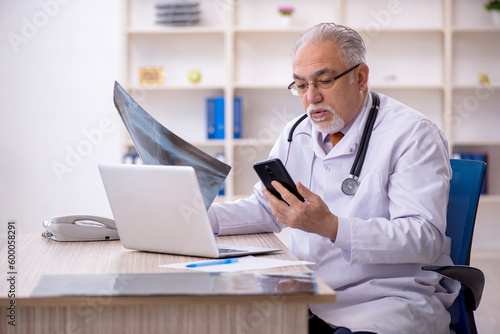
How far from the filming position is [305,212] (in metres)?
1.35

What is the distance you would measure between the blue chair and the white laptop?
51 cm

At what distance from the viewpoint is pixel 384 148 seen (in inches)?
63.1

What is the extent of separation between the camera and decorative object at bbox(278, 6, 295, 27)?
4.39m

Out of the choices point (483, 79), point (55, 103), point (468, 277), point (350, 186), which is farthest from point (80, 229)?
point (483, 79)

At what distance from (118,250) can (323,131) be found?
2.15ft

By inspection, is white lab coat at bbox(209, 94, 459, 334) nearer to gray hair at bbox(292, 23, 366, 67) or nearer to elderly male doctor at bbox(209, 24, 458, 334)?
elderly male doctor at bbox(209, 24, 458, 334)

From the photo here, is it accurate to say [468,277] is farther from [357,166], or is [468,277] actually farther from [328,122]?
[328,122]

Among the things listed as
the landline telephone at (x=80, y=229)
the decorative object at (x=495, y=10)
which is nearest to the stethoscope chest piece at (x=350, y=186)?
the landline telephone at (x=80, y=229)

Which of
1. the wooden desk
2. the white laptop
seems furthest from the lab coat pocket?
the wooden desk

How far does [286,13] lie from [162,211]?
129 inches

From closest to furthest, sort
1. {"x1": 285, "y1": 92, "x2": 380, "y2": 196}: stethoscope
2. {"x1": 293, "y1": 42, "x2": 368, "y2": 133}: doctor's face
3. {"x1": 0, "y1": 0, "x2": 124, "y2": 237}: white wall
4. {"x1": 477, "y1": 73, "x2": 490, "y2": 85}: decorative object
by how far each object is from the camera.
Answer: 1. {"x1": 285, "y1": 92, "x2": 380, "y2": 196}: stethoscope
2. {"x1": 293, "y1": 42, "x2": 368, "y2": 133}: doctor's face
3. {"x1": 477, "y1": 73, "x2": 490, "y2": 85}: decorative object
4. {"x1": 0, "y1": 0, "x2": 124, "y2": 237}: white wall

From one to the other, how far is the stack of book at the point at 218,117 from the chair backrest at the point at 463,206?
2857mm

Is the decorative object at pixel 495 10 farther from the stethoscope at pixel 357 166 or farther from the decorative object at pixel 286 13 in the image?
the stethoscope at pixel 357 166

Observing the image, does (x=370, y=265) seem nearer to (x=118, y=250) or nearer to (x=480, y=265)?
(x=118, y=250)
